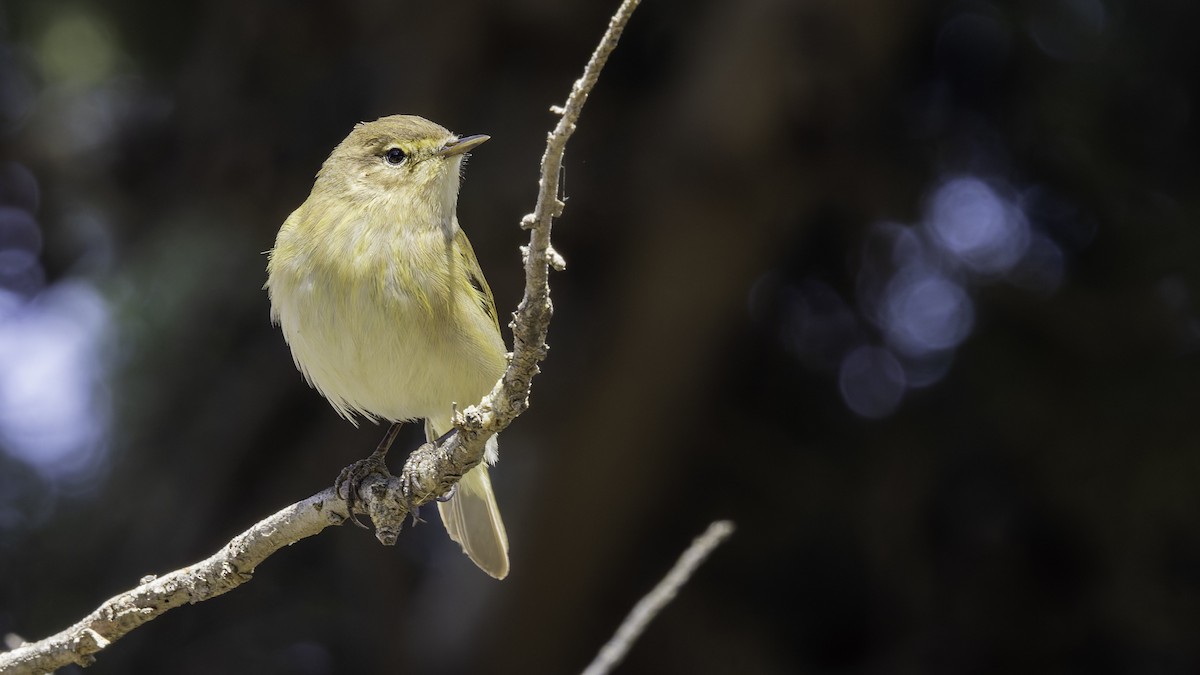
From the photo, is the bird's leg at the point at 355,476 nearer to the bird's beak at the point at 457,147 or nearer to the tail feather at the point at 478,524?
the tail feather at the point at 478,524

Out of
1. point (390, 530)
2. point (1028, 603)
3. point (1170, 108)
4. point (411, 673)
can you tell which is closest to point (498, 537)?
point (390, 530)

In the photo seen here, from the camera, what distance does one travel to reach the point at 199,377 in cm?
609

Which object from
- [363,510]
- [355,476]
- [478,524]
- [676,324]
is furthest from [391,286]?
[676,324]

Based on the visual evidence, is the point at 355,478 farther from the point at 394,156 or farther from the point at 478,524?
the point at 394,156

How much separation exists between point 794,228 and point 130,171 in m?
3.42

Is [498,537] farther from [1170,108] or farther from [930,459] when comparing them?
[1170,108]

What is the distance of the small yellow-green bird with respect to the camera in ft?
12.0

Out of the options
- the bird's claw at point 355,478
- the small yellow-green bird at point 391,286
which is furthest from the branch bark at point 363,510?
the small yellow-green bird at point 391,286

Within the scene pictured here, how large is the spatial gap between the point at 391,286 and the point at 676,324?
2.92 m

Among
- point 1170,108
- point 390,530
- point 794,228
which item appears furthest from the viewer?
point 794,228

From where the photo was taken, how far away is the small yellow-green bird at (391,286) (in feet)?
12.0

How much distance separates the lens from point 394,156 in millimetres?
4238

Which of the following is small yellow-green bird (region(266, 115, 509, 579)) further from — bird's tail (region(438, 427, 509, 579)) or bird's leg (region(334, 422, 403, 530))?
bird's leg (region(334, 422, 403, 530))

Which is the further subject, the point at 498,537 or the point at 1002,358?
the point at 1002,358
